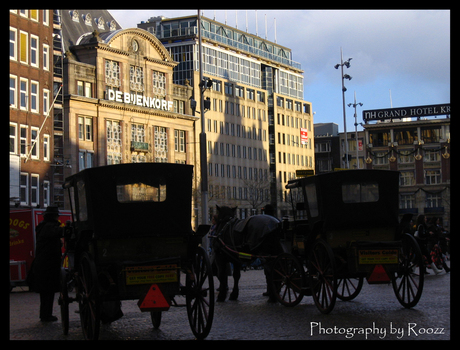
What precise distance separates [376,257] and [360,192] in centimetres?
125

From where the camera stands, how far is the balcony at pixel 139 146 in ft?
246

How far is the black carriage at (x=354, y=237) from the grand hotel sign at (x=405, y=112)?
329 ft

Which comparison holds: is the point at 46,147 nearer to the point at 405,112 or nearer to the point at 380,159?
the point at 380,159

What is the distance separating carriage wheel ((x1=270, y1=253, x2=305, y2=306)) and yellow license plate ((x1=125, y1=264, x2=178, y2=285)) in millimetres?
3616

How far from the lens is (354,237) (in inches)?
533

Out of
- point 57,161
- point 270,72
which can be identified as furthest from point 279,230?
point 270,72

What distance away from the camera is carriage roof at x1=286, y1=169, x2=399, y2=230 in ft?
44.4

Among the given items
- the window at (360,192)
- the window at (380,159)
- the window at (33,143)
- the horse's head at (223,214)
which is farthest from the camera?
the window at (380,159)

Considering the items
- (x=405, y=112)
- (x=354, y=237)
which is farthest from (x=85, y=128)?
(x=354, y=237)

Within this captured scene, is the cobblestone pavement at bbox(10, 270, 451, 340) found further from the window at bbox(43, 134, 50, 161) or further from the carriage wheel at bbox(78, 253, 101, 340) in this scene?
the window at bbox(43, 134, 50, 161)

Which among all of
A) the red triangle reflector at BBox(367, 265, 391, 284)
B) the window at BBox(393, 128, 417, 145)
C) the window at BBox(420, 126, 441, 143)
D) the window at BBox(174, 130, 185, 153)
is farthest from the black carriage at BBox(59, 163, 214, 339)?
the window at BBox(393, 128, 417, 145)

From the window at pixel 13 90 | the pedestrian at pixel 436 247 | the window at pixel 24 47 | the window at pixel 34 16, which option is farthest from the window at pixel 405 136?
the pedestrian at pixel 436 247

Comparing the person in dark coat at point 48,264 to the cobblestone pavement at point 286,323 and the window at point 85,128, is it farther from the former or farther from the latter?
the window at point 85,128
